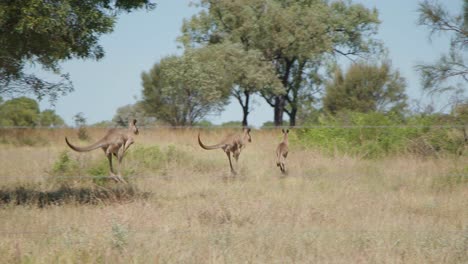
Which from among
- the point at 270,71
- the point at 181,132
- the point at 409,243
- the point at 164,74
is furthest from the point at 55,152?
the point at 270,71

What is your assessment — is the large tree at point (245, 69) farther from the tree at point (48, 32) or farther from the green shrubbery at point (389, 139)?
the tree at point (48, 32)

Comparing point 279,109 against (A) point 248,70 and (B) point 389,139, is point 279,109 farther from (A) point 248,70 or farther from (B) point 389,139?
(B) point 389,139

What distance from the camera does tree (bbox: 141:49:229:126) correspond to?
33.0 meters

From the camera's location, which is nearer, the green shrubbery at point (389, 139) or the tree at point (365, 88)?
the green shrubbery at point (389, 139)

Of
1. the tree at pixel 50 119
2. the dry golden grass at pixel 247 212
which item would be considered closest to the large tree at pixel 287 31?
the tree at pixel 50 119

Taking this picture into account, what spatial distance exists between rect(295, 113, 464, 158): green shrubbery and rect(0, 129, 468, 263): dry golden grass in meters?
0.96

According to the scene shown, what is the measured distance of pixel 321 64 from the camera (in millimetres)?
39938

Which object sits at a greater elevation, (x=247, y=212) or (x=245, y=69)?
(x=245, y=69)

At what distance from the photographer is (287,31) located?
118ft

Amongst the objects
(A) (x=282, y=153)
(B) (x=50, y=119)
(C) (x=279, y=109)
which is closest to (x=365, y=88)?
(C) (x=279, y=109)

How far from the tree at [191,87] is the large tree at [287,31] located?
3776 mm

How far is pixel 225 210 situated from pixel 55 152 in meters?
7.08

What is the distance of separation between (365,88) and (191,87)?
17.4 metres

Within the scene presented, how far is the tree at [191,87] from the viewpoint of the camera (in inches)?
1300
